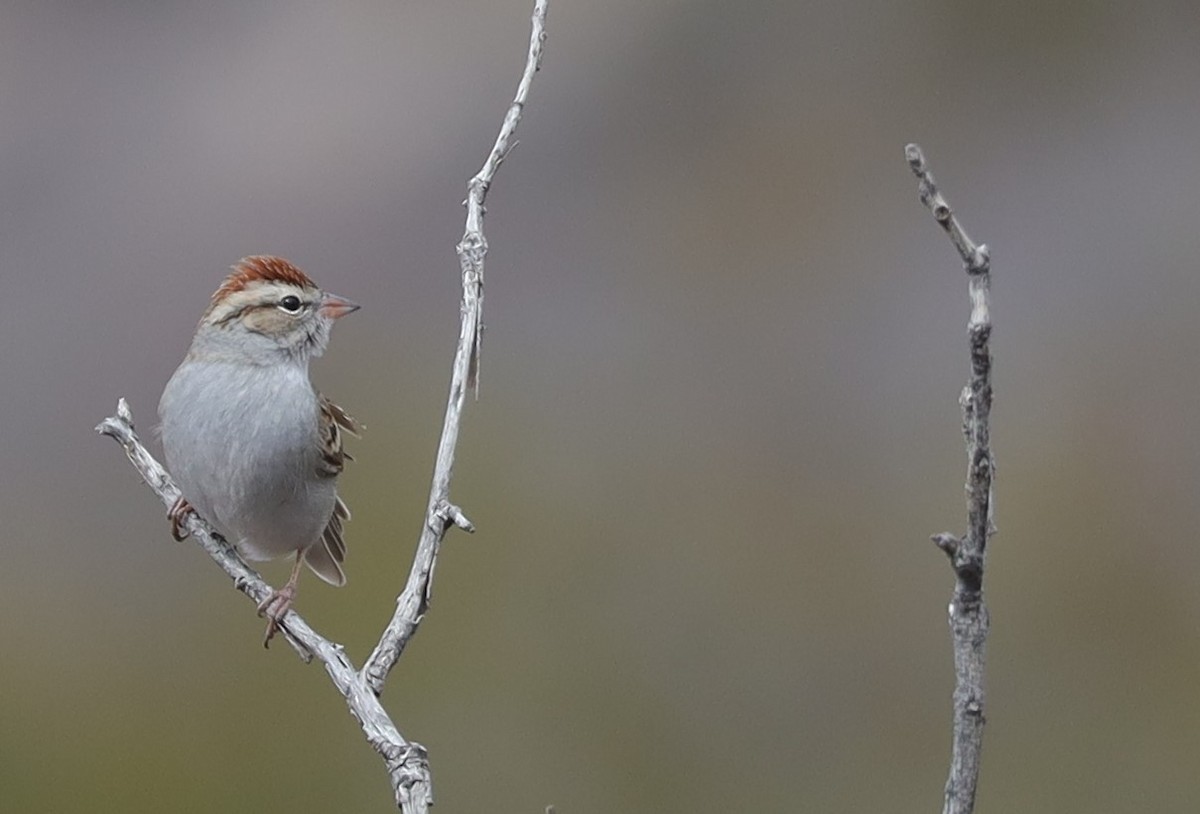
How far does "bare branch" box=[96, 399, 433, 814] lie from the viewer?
2.15 metres

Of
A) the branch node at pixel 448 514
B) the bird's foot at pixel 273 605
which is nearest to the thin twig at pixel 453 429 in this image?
the branch node at pixel 448 514

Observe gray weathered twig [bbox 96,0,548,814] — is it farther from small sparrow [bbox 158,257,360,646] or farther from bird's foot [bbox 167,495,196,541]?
bird's foot [bbox 167,495,196,541]

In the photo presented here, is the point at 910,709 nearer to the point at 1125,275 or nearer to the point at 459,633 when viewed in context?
the point at 459,633

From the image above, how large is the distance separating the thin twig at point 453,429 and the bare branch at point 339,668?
43 millimetres

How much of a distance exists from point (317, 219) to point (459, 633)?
215 centimetres

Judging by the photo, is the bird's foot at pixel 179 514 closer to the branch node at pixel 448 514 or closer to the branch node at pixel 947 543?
the branch node at pixel 448 514

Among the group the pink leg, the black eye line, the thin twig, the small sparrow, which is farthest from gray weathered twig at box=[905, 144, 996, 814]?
the black eye line

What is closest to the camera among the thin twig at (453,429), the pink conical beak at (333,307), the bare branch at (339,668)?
the bare branch at (339,668)

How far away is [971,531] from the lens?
1.76 m

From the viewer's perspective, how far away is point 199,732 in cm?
608

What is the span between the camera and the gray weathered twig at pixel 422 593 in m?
2.17

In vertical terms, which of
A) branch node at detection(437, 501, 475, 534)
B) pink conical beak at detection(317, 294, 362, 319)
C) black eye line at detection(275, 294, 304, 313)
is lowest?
branch node at detection(437, 501, 475, 534)

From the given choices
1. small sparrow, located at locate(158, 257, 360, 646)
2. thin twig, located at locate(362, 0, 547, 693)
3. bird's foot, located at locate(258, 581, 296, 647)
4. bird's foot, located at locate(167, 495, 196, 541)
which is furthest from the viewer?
bird's foot, located at locate(167, 495, 196, 541)

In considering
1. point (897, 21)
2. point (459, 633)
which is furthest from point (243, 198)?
point (897, 21)
